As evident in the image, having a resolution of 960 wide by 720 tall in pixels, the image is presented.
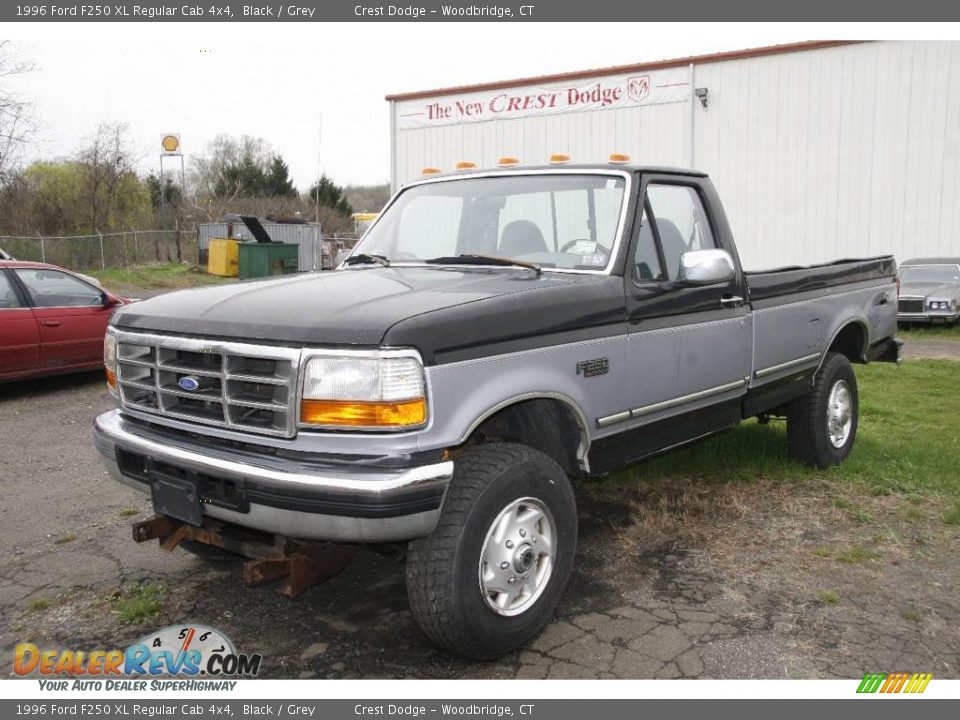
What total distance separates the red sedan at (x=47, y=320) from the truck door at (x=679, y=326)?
24.0 feet

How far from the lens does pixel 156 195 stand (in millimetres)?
44188

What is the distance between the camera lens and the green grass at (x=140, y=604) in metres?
3.73

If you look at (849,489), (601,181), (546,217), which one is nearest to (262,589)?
(546,217)

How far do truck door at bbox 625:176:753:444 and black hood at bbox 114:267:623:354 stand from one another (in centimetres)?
30

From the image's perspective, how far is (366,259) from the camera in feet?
15.3

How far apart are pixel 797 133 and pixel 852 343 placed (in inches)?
524

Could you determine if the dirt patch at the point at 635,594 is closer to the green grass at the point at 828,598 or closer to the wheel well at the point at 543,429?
the green grass at the point at 828,598

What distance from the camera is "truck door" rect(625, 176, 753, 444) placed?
159 inches

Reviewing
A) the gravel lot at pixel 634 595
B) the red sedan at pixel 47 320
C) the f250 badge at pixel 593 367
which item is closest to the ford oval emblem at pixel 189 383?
Result: the gravel lot at pixel 634 595

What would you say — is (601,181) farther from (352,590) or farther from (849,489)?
(849,489)

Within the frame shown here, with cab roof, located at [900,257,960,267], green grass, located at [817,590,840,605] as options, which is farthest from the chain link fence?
green grass, located at [817,590,840,605]

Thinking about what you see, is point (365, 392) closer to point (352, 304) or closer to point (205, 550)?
point (352, 304)

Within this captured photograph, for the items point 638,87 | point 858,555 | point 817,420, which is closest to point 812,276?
point 817,420

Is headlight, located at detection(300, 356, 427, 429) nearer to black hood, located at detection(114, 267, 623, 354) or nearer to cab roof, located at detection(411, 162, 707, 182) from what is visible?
black hood, located at detection(114, 267, 623, 354)
